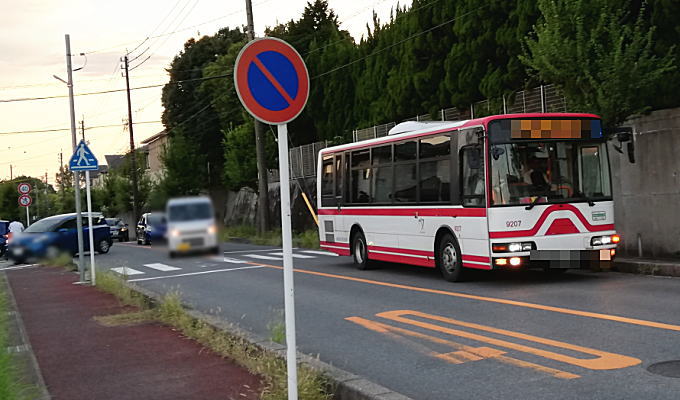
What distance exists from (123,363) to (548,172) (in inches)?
313

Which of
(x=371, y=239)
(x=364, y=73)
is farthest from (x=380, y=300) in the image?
(x=364, y=73)

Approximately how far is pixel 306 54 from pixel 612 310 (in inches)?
1195

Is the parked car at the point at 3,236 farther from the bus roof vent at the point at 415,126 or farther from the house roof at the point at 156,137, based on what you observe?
the house roof at the point at 156,137

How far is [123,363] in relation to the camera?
7656 mm

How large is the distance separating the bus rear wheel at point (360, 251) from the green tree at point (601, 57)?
5.45 m

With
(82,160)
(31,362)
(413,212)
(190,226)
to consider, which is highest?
(82,160)

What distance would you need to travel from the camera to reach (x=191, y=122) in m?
7.60

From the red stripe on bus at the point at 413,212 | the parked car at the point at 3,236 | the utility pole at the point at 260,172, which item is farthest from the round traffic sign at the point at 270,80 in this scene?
the parked car at the point at 3,236

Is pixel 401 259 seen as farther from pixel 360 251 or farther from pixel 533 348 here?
pixel 533 348

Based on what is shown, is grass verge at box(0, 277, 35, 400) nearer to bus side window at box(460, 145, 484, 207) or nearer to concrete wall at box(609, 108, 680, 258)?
bus side window at box(460, 145, 484, 207)

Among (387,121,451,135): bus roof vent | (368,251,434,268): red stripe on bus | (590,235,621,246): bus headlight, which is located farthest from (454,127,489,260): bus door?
(590,235,621,246): bus headlight

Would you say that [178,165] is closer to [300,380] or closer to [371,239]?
[300,380]

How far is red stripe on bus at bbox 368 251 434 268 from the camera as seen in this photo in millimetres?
14626

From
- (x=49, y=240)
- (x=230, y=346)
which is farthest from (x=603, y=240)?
(x=49, y=240)
